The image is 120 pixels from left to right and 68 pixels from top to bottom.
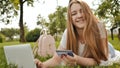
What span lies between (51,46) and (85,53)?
263cm

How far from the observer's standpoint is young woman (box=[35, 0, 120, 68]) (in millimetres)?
3957

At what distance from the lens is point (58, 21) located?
150 ft

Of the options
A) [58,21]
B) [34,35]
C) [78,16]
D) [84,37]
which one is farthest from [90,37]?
[58,21]

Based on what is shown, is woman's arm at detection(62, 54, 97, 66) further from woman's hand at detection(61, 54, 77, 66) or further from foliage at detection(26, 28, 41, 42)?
foliage at detection(26, 28, 41, 42)

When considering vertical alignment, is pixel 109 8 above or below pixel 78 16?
below

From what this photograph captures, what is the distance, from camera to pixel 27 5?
2920 centimetres

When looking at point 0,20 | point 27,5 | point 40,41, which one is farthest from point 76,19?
point 0,20

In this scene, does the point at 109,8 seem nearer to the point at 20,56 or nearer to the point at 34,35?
the point at 34,35

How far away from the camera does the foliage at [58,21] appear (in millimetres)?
41797

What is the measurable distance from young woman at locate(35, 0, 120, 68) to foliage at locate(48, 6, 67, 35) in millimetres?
34950

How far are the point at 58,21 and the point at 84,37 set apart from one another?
137ft

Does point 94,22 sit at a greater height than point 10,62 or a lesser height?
greater

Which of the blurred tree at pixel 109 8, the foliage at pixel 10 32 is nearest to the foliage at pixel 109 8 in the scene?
the blurred tree at pixel 109 8

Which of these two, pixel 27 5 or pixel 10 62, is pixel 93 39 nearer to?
pixel 10 62
